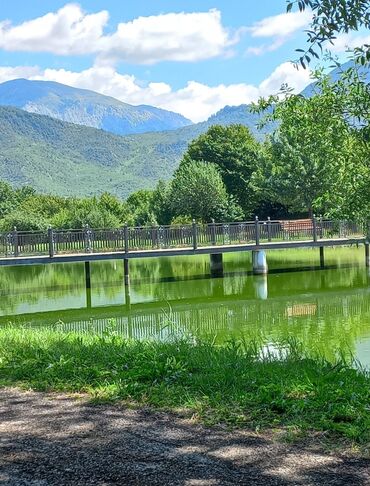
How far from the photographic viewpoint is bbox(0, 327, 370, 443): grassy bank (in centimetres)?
456

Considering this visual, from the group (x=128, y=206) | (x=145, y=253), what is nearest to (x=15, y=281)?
(x=145, y=253)

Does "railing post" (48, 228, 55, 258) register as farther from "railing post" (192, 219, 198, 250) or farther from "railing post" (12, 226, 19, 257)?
"railing post" (192, 219, 198, 250)

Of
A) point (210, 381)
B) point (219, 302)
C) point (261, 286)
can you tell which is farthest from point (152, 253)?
point (210, 381)

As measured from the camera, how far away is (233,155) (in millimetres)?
50656

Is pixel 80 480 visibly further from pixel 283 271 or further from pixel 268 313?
pixel 283 271

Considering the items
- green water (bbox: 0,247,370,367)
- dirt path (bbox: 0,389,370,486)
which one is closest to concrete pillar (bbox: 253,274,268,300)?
green water (bbox: 0,247,370,367)

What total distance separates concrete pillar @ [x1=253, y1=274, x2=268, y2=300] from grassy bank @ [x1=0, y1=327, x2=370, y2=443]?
49.3 feet

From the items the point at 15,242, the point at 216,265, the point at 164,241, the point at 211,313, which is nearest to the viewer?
the point at 211,313

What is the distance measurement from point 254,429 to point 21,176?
157m

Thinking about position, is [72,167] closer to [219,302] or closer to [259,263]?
[259,263]

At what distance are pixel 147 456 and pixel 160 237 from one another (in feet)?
75.4

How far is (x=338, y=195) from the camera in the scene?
884cm

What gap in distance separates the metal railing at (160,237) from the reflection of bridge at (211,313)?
4228 mm

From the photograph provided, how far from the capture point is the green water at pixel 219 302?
1433 centimetres
